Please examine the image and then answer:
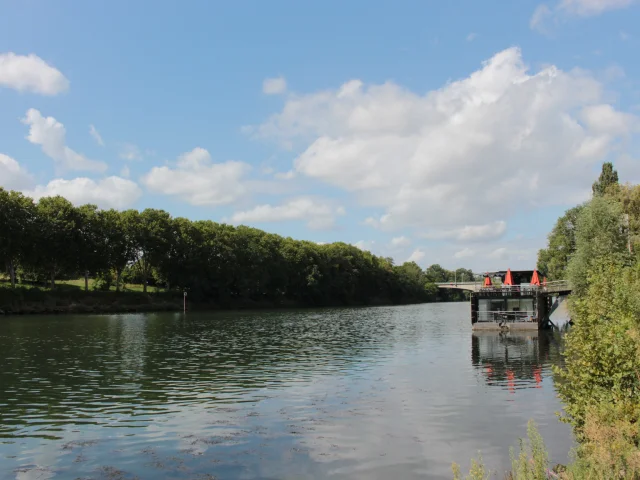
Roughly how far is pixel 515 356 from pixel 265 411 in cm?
2868

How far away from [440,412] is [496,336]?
41.8 metres

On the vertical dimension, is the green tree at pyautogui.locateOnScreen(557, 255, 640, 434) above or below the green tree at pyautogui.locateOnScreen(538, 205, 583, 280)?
below

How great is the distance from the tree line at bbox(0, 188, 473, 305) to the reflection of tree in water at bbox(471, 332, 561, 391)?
8281 cm

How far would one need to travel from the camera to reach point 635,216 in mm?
68688

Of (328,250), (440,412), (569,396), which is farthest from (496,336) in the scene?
(328,250)

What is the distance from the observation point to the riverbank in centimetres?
9962

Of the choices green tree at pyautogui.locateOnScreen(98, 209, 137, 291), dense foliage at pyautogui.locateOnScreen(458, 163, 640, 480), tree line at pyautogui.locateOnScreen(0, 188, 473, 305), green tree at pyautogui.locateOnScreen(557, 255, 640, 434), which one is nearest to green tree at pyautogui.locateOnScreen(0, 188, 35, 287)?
tree line at pyautogui.locateOnScreen(0, 188, 473, 305)

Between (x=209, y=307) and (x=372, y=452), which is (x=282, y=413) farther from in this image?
(x=209, y=307)

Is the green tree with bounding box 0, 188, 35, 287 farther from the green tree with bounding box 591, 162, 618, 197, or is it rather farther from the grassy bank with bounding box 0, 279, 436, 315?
the green tree with bounding box 591, 162, 618, 197

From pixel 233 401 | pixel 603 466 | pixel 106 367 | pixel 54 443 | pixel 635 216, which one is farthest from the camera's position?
pixel 635 216

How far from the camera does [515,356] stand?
4566 centimetres

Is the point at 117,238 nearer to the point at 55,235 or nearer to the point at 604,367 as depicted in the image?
the point at 55,235

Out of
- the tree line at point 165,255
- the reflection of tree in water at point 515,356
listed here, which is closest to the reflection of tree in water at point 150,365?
the reflection of tree in water at point 515,356

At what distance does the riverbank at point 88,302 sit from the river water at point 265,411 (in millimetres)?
57183
